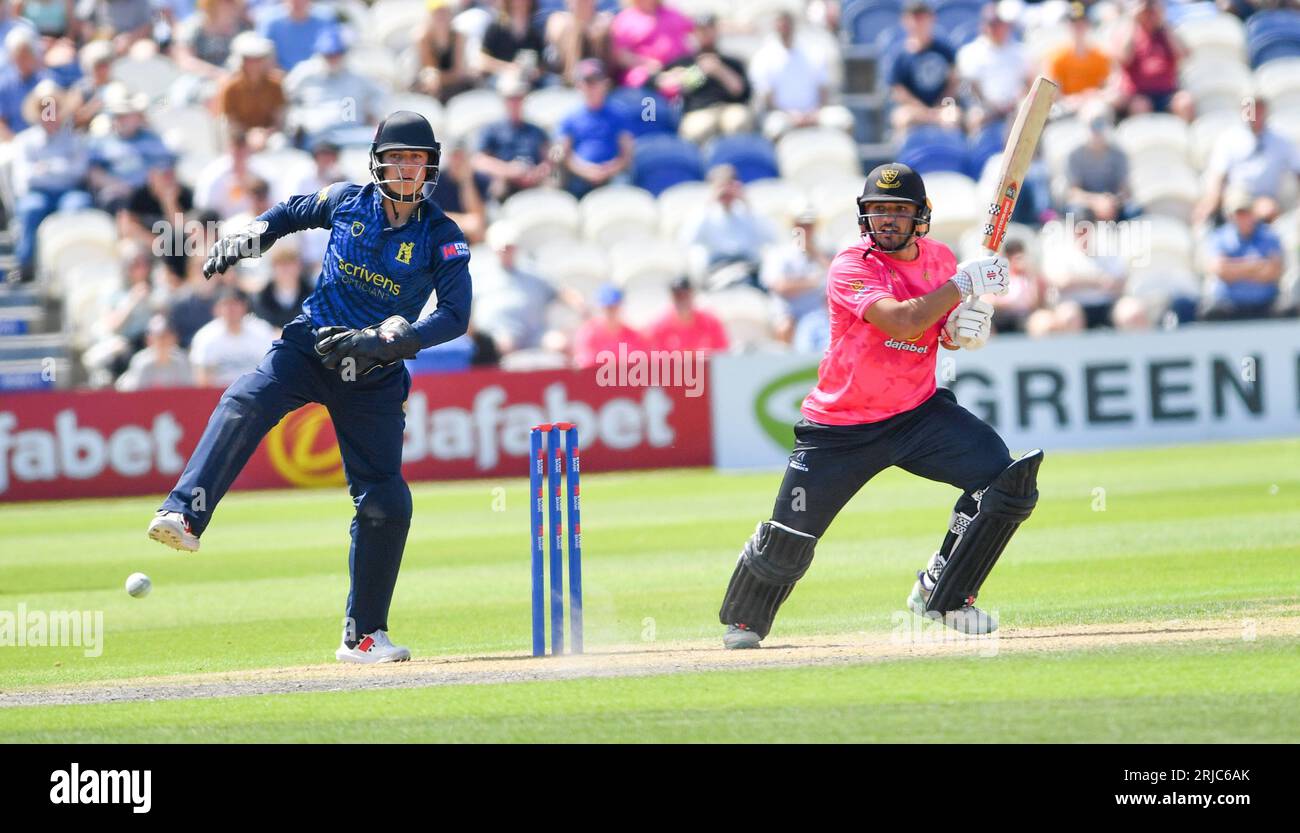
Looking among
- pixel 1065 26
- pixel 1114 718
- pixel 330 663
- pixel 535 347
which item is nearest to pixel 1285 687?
pixel 1114 718

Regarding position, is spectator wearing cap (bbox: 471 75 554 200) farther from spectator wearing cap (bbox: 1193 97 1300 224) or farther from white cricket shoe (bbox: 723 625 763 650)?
white cricket shoe (bbox: 723 625 763 650)

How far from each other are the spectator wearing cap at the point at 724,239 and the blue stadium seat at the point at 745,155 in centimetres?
121

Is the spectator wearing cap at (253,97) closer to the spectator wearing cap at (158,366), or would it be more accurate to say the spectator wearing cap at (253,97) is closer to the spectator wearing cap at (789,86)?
the spectator wearing cap at (158,366)

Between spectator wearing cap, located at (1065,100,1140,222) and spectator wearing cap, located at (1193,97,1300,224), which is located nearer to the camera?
spectator wearing cap, located at (1065,100,1140,222)

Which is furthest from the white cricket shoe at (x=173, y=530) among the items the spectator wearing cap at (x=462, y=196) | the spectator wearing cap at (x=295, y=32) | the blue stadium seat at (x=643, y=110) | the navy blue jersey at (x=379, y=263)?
the spectator wearing cap at (x=295, y=32)

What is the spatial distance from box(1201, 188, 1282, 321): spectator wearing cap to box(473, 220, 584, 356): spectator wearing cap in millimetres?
6319

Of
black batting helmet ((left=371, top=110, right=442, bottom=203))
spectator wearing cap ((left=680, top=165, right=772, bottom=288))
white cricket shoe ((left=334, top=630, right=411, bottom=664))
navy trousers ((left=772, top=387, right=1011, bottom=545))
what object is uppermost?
spectator wearing cap ((left=680, top=165, right=772, bottom=288))

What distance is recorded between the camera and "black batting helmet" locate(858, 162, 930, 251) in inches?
309

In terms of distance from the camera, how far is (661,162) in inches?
778

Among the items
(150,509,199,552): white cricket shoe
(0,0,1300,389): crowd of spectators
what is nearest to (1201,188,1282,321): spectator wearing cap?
(0,0,1300,389): crowd of spectators

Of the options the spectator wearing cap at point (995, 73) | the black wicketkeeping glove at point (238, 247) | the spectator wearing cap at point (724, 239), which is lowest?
the black wicketkeeping glove at point (238, 247)

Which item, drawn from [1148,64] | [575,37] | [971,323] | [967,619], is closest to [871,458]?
[971,323]

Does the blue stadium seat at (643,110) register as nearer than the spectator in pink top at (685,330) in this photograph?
No

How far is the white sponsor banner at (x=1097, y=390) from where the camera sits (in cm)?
1728
